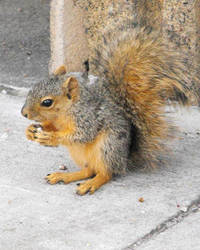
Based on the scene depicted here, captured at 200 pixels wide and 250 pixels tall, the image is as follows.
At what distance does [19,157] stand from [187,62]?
3.72 feet

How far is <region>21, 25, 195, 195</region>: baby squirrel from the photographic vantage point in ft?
9.23

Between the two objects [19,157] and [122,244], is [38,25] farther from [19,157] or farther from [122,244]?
[122,244]

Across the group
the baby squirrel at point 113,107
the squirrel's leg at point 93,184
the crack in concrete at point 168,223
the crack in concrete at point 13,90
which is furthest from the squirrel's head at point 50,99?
the crack in concrete at point 13,90

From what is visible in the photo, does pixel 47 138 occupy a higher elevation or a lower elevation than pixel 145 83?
lower

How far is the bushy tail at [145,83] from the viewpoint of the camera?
292 cm

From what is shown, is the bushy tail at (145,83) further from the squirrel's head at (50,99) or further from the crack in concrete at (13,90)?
the crack in concrete at (13,90)

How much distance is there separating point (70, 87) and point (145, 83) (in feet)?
1.32

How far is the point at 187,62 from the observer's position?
3039 millimetres

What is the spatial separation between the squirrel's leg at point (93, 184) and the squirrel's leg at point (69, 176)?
0.27ft

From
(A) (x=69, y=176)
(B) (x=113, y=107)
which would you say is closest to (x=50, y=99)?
A: (B) (x=113, y=107)

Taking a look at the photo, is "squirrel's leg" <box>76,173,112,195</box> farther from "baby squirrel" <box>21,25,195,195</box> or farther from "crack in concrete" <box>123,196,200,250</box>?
"crack in concrete" <box>123,196,200,250</box>

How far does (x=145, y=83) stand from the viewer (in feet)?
9.58

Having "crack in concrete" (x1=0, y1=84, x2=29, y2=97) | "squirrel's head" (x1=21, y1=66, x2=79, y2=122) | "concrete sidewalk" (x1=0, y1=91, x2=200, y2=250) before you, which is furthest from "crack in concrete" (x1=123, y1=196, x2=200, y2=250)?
"crack in concrete" (x1=0, y1=84, x2=29, y2=97)

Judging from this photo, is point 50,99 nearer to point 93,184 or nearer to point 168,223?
point 93,184
